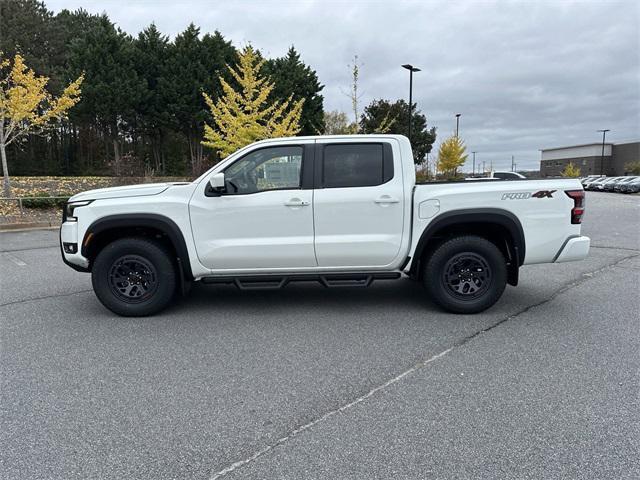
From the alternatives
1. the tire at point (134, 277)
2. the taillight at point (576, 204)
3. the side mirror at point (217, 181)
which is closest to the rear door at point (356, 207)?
the side mirror at point (217, 181)

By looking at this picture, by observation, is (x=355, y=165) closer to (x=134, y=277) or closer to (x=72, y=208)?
(x=134, y=277)

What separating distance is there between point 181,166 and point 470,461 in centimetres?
4600

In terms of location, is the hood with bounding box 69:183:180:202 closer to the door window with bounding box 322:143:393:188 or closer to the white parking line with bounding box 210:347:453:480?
the door window with bounding box 322:143:393:188

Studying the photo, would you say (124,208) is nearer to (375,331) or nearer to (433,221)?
(375,331)

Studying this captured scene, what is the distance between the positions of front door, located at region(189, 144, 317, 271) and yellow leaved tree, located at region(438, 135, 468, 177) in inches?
1441

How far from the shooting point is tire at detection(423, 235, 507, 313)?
185 inches

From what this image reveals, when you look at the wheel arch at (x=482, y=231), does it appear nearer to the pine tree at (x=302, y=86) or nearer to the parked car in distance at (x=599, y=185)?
the pine tree at (x=302, y=86)

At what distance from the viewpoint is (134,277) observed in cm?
475

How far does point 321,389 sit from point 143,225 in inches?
104

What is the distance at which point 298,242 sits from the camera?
15.2ft

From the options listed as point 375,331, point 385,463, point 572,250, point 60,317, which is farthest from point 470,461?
point 60,317

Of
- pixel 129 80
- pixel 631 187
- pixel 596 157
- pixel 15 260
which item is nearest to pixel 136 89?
pixel 129 80

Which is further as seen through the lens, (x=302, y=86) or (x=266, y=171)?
(x=302, y=86)

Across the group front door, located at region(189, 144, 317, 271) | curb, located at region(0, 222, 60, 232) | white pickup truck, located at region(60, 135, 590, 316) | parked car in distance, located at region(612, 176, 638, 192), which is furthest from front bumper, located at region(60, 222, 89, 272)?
parked car in distance, located at region(612, 176, 638, 192)
